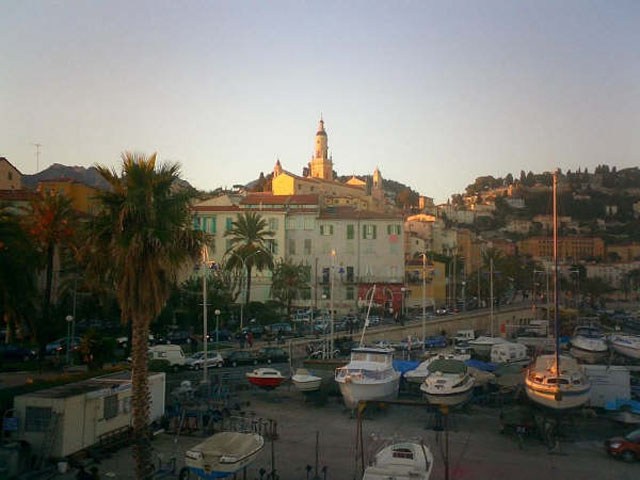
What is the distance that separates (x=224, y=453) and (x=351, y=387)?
11.0 metres

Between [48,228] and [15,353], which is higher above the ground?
[48,228]

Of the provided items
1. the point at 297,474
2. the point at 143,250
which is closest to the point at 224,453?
the point at 297,474

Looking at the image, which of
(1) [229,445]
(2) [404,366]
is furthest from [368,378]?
(1) [229,445]

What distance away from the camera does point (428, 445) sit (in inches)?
785

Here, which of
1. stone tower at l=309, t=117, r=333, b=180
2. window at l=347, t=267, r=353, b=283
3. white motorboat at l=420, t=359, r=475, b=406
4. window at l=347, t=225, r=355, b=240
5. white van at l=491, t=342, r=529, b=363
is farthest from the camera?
stone tower at l=309, t=117, r=333, b=180

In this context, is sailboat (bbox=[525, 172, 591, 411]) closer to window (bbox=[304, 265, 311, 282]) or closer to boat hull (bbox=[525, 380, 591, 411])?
boat hull (bbox=[525, 380, 591, 411])

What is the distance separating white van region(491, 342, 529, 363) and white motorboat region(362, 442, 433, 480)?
26124mm

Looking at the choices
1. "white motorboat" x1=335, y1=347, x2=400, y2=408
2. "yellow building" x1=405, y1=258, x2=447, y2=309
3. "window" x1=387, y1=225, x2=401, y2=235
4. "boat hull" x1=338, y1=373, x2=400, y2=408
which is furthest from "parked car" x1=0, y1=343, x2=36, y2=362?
"yellow building" x1=405, y1=258, x2=447, y2=309

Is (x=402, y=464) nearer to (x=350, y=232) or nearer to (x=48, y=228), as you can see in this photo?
(x=48, y=228)

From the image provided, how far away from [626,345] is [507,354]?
11.7 m

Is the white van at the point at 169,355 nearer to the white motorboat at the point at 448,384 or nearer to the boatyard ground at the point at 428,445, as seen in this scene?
the boatyard ground at the point at 428,445

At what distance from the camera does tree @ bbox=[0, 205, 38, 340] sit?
83.1ft

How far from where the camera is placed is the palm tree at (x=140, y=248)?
13703 millimetres

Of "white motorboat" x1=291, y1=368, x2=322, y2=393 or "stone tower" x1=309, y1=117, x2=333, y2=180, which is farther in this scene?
"stone tower" x1=309, y1=117, x2=333, y2=180
